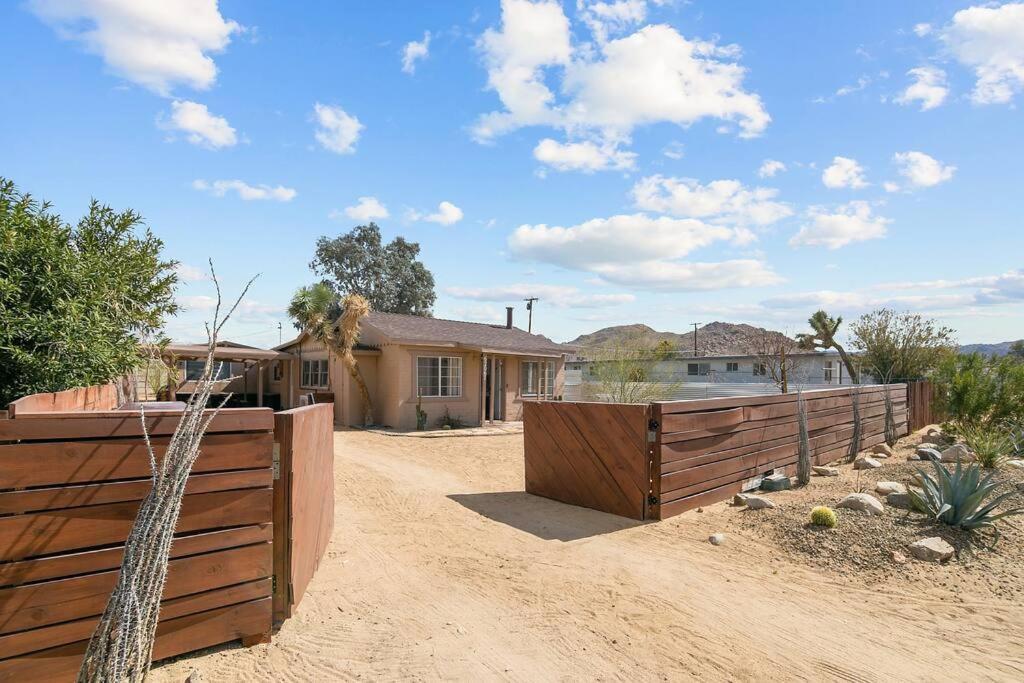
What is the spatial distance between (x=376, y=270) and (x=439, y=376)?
23478 millimetres

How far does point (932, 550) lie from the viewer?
5434 millimetres

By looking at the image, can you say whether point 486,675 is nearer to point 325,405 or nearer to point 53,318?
point 325,405

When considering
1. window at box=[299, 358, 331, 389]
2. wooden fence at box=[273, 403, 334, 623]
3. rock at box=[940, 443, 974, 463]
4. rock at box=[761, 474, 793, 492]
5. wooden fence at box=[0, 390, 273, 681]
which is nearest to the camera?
wooden fence at box=[0, 390, 273, 681]

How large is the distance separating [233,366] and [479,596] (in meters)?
23.8

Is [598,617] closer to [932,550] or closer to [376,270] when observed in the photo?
[932,550]

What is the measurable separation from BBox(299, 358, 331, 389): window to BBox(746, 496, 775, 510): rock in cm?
1451

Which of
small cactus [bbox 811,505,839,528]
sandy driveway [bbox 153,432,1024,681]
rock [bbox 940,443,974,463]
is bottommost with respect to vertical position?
sandy driveway [bbox 153,432,1024,681]

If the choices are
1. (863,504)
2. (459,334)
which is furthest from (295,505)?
(459,334)

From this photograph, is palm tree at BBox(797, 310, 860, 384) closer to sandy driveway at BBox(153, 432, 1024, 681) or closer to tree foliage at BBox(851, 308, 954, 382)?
tree foliage at BBox(851, 308, 954, 382)

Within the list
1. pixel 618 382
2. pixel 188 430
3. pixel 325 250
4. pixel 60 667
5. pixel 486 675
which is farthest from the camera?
pixel 325 250

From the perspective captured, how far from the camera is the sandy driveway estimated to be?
3576 millimetres

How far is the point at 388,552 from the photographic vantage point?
580cm

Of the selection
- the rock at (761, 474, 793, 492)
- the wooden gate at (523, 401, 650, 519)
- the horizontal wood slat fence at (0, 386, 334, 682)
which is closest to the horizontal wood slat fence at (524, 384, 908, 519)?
the wooden gate at (523, 401, 650, 519)

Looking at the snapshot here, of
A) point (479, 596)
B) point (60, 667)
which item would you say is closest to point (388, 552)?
point (479, 596)
